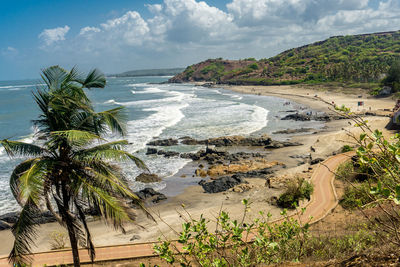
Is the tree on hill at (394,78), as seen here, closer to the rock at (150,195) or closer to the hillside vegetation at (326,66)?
the hillside vegetation at (326,66)

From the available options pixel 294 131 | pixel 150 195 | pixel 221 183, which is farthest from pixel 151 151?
pixel 294 131

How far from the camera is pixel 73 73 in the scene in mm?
7387

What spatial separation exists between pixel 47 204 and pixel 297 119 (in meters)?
42.0

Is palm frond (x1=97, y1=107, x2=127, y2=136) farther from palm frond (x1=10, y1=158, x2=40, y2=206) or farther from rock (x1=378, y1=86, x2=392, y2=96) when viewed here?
rock (x1=378, y1=86, x2=392, y2=96)

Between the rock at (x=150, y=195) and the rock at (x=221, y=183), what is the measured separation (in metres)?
3.05

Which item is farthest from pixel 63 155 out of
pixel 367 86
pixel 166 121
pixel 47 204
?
pixel 367 86

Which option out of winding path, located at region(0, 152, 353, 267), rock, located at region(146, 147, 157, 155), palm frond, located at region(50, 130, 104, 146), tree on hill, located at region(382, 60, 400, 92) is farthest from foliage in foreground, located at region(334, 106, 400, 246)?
tree on hill, located at region(382, 60, 400, 92)

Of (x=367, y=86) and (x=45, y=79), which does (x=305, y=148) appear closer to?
(x=45, y=79)

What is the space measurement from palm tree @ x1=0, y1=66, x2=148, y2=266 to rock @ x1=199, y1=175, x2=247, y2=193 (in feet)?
43.7

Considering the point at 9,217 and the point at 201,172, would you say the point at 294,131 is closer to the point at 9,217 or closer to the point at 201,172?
the point at 201,172

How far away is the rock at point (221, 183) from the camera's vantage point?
65.6 feet

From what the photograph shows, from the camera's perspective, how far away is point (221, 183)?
67.7 feet

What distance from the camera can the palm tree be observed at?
593cm

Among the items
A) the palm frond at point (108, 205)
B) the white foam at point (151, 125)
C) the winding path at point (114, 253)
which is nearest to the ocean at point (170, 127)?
the white foam at point (151, 125)
